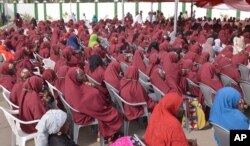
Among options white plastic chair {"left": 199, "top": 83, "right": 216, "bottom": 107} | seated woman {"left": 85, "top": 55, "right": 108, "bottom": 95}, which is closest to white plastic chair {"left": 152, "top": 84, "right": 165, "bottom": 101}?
white plastic chair {"left": 199, "top": 83, "right": 216, "bottom": 107}

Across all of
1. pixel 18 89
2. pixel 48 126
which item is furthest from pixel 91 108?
pixel 48 126

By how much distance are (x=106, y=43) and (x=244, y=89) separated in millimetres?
6557

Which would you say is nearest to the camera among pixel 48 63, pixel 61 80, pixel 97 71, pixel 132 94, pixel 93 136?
pixel 132 94

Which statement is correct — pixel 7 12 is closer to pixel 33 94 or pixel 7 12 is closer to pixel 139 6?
pixel 139 6

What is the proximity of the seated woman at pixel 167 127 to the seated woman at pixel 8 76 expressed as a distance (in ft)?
9.32

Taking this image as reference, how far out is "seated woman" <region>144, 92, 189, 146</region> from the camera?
306 centimetres

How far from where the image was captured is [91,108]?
460 centimetres

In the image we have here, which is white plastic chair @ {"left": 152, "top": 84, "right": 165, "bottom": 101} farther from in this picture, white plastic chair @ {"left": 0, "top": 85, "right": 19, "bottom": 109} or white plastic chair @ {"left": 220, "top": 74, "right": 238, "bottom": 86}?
white plastic chair @ {"left": 0, "top": 85, "right": 19, "bottom": 109}

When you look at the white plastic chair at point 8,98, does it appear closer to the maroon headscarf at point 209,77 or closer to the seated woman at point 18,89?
the seated woman at point 18,89

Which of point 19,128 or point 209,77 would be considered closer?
point 19,128

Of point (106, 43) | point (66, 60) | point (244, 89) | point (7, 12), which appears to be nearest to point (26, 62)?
point (66, 60)

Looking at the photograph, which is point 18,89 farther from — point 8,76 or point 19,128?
point 8,76

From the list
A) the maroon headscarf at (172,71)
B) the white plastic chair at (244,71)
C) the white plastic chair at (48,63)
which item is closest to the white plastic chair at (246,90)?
the white plastic chair at (244,71)

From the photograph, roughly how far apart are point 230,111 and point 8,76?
345 cm
